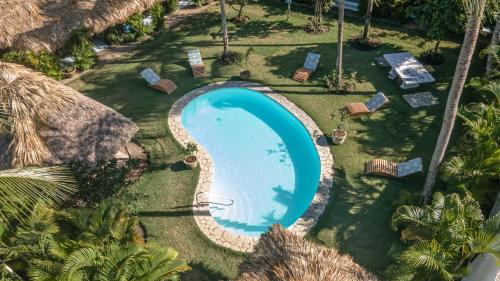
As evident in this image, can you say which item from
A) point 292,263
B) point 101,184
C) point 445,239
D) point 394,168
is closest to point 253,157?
point 394,168

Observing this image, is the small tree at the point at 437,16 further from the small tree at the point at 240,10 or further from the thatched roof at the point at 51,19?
the thatched roof at the point at 51,19

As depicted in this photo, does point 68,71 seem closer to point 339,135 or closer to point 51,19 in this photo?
point 51,19

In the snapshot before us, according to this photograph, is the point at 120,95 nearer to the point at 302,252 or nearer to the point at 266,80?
the point at 266,80

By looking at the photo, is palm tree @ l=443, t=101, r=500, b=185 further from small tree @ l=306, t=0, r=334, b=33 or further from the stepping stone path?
small tree @ l=306, t=0, r=334, b=33

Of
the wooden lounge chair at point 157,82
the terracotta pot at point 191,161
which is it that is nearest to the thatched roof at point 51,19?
the wooden lounge chair at point 157,82

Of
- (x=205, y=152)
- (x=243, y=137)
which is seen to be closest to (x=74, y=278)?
(x=205, y=152)

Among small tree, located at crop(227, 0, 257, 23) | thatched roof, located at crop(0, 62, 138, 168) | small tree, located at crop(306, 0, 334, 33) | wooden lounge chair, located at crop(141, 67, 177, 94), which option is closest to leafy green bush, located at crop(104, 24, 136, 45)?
wooden lounge chair, located at crop(141, 67, 177, 94)
